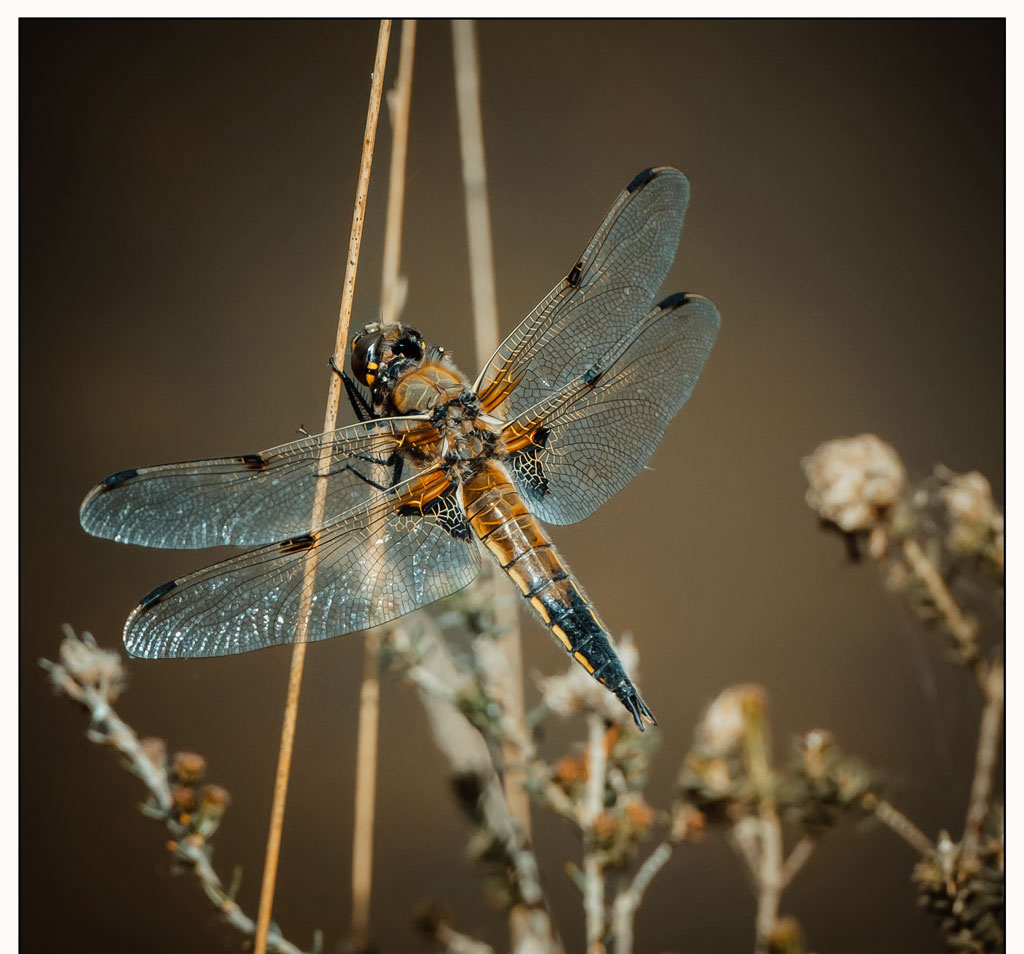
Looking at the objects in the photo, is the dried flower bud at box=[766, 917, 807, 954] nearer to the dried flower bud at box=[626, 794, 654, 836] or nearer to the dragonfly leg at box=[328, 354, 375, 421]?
the dried flower bud at box=[626, 794, 654, 836]

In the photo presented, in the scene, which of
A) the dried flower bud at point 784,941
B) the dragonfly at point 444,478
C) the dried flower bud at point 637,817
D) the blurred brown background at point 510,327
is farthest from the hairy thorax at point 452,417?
the dried flower bud at point 784,941

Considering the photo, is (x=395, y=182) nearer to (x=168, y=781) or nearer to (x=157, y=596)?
(x=157, y=596)

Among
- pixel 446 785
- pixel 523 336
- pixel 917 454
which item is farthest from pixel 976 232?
pixel 446 785

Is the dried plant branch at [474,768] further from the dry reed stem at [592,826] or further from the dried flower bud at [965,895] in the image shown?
the dried flower bud at [965,895]

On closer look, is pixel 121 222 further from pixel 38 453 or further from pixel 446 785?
pixel 446 785

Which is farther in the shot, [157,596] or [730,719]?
[730,719]

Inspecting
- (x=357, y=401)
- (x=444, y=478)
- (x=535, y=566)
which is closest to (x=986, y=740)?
(x=535, y=566)

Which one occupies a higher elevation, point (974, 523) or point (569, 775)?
point (974, 523)
